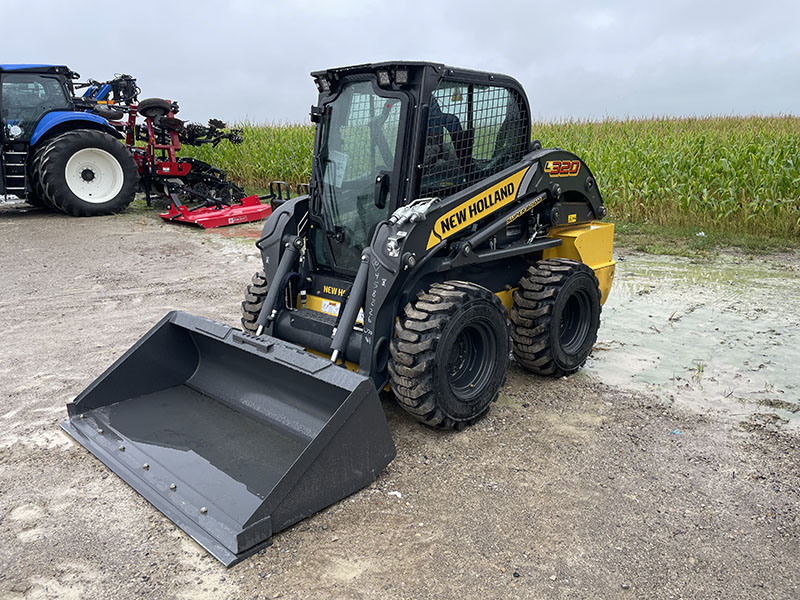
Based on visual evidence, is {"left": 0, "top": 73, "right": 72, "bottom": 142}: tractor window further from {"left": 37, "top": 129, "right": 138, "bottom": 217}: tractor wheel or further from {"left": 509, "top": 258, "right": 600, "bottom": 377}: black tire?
{"left": 509, "top": 258, "right": 600, "bottom": 377}: black tire

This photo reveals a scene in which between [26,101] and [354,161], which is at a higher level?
[26,101]

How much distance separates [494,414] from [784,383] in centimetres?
211

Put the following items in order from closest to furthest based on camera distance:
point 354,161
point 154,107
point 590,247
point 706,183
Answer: point 354,161, point 590,247, point 706,183, point 154,107

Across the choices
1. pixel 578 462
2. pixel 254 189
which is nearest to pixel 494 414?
pixel 578 462

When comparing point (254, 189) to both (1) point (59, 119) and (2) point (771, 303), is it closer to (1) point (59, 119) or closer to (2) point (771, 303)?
(1) point (59, 119)

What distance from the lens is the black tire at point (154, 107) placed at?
11891 mm

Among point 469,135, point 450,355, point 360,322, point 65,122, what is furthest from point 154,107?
point 450,355

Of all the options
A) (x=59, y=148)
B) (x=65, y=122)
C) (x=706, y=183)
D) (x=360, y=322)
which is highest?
(x=65, y=122)

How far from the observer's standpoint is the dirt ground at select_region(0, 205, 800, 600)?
2.69m

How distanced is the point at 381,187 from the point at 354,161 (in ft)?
1.24

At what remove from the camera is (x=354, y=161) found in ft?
13.8

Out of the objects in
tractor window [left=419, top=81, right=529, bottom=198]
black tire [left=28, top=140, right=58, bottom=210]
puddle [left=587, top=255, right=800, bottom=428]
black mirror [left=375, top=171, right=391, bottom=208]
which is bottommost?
puddle [left=587, top=255, right=800, bottom=428]

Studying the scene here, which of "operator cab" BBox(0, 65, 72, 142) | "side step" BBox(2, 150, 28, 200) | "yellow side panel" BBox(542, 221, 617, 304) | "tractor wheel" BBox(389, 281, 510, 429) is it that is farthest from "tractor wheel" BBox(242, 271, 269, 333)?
"operator cab" BBox(0, 65, 72, 142)

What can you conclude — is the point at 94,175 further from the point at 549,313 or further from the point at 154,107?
the point at 549,313
